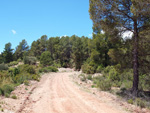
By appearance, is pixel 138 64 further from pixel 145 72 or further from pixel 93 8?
pixel 93 8

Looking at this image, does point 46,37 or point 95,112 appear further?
point 46,37

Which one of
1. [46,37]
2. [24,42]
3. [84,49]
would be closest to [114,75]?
[84,49]

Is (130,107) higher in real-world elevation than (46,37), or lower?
lower

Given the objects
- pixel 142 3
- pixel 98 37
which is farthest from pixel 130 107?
pixel 98 37

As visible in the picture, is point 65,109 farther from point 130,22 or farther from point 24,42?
point 24,42

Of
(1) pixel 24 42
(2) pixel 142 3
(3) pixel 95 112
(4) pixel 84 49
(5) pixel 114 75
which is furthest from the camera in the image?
(1) pixel 24 42

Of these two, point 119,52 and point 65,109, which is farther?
point 119,52

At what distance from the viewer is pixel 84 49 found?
5456 centimetres

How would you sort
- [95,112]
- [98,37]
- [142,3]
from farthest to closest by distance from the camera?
[98,37] → [142,3] → [95,112]

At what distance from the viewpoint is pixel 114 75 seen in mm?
17812

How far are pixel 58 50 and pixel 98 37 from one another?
126ft

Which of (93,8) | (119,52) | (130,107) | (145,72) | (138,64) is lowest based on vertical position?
(130,107)

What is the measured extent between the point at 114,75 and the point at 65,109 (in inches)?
500

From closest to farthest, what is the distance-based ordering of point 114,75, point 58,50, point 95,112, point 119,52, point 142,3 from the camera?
1. point 95,112
2. point 142,3
3. point 119,52
4. point 114,75
5. point 58,50
